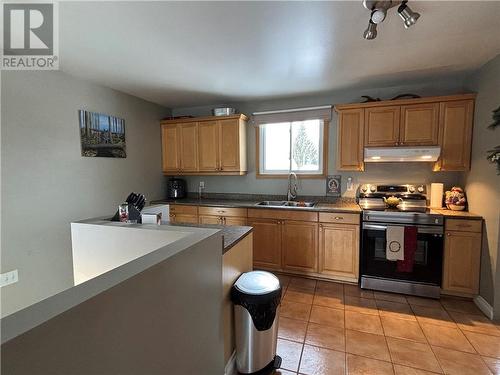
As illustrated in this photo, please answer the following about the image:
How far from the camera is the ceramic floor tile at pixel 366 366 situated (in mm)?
1686

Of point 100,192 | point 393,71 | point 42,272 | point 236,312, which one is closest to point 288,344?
point 236,312

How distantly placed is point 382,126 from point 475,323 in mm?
2154

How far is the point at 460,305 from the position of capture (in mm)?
2502

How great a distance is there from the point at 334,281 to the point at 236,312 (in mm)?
1803

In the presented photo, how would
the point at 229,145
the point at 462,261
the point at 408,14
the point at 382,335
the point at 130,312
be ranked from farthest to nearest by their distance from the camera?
the point at 229,145 < the point at 462,261 < the point at 382,335 < the point at 408,14 < the point at 130,312

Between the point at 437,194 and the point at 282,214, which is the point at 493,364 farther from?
the point at 282,214

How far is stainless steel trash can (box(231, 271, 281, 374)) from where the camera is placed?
1.57 meters

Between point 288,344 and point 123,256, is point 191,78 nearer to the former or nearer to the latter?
point 123,256

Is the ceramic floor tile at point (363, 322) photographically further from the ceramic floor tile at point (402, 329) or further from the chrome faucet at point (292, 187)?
the chrome faucet at point (292, 187)

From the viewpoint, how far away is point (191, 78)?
110 inches

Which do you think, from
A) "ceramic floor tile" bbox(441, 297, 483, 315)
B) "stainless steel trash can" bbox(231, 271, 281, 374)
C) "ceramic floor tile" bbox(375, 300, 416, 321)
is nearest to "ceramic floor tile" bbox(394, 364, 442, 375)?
"ceramic floor tile" bbox(375, 300, 416, 321)

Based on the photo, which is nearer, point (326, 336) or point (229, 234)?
point (229, 234)

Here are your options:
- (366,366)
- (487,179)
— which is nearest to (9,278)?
(366,366)

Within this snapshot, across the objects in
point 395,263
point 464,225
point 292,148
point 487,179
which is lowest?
point 395,263
